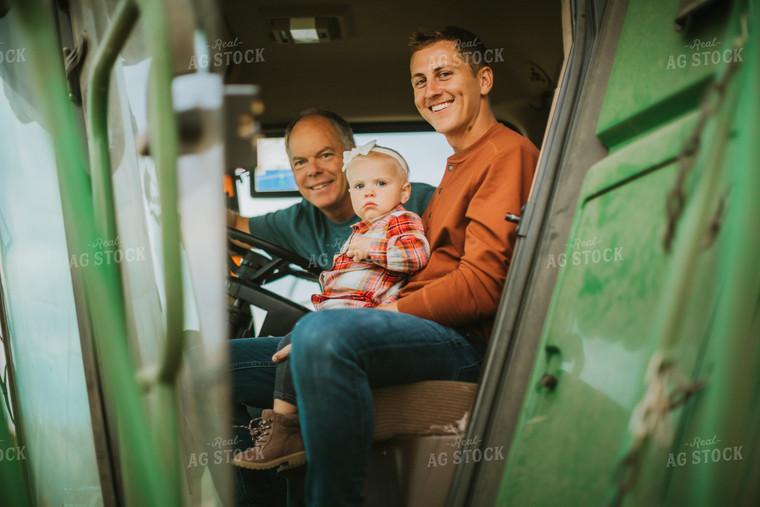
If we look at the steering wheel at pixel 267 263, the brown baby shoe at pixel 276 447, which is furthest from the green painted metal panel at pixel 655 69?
the steering wheel at pixel 267 263

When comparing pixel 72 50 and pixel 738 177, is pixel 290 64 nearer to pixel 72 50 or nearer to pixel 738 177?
pixel 72 50

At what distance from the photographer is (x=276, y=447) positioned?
1.30 meters

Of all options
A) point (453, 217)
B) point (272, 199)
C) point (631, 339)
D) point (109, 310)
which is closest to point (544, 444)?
point (631, 339)

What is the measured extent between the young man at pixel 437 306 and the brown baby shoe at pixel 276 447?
0.43 feet

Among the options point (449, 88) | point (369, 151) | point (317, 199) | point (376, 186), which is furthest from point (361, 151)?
point (317, 199)

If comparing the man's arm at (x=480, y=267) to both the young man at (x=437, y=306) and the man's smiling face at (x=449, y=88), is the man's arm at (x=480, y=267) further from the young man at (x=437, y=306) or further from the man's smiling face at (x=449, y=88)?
the man's smiling face at (x=449, y=88)

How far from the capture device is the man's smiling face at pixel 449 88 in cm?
169

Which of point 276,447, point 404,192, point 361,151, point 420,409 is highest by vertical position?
point 361,151

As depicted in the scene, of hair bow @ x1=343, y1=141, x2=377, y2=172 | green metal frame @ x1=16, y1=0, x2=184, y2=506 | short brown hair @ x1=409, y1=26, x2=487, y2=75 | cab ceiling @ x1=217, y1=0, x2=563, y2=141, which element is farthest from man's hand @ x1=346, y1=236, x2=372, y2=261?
cab ceiling @ x1=217, y1=0, x2=563, y2=141

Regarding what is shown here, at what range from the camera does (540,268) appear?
1267 mm

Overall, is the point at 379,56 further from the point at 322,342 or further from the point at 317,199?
the point at 322,342

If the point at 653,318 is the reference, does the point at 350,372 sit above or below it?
below

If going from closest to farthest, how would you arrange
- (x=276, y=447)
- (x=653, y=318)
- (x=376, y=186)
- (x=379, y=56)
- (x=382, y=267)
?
1. (x=653, y=318)
2. (x=276, y=447)
3. (x=382, y=267)
4. (x=376, y=186)
5. (x=379, y=56)

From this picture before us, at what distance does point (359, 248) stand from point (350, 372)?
0.48m
